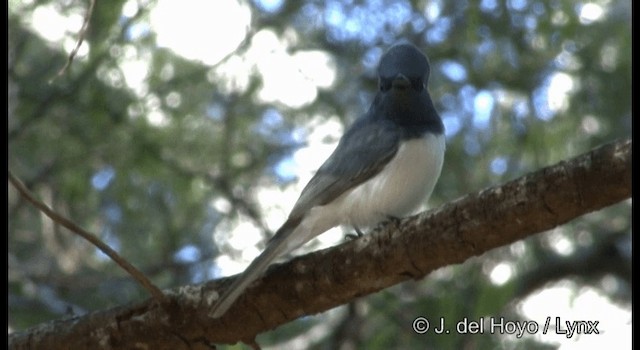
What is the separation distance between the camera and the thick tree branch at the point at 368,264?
324 centimetres

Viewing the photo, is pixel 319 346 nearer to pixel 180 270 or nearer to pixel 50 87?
pixel 180 270

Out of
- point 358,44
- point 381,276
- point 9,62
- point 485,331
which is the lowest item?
point 381,276

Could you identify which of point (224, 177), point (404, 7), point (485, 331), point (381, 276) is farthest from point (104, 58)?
point (381, 276)

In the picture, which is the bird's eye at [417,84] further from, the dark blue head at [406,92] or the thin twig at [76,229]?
the thin twig at [76,229]

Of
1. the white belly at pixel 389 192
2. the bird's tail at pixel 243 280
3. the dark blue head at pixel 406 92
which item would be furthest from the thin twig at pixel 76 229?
the dark blue head at pixel 406 92

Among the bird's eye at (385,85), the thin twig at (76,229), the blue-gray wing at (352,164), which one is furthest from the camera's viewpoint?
the bird's eye at (385,85)

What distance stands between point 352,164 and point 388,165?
17 cm

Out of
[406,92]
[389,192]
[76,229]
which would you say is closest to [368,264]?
[76,229]

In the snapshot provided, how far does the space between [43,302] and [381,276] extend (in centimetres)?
319

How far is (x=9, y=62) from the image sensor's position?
5777mm

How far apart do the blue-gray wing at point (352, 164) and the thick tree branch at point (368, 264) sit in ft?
2.64

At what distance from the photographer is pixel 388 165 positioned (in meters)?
4.86

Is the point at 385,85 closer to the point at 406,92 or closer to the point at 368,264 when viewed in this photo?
the point at 406,92

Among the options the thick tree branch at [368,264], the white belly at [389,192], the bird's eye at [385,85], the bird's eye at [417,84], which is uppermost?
the bird's eye at [385,85]
